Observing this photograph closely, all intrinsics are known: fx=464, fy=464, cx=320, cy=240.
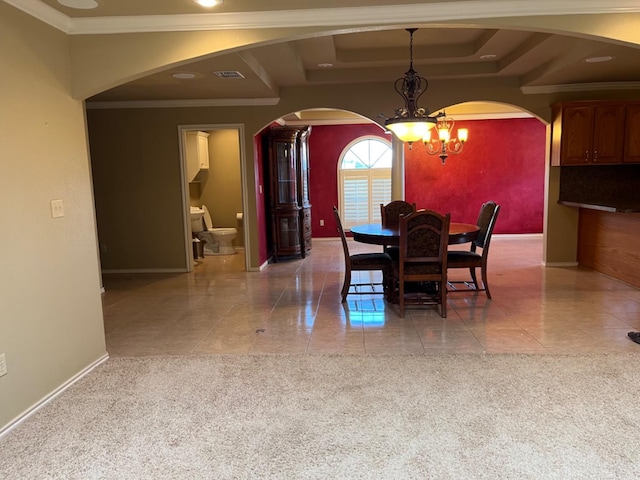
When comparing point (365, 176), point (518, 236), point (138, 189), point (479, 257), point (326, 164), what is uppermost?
point (326, 164)

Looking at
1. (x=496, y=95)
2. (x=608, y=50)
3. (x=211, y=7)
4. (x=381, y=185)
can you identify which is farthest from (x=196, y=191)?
(x=608, y=50)

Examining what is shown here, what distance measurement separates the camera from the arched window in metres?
9.05

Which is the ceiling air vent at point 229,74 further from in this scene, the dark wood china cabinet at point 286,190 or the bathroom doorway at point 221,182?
the bathroom doorway at point 221,182

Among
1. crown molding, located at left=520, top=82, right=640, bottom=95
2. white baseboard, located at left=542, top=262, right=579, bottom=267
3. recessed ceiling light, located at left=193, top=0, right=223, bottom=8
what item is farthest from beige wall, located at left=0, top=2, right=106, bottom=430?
white baseboard, located at left=542, top=262, right=579, bottom=267

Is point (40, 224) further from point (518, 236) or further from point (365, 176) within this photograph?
point (518, 236)

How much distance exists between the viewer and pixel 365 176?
9.09 metres

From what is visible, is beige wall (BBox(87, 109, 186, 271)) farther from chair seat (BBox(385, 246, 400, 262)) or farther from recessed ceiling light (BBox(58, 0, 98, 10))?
recessed ceiling light (BBox(58, 0, 98, 10))

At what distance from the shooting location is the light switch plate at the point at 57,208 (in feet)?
9.29

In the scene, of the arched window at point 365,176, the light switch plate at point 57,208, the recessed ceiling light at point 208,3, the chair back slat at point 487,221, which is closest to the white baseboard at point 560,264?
the chair back slat at point 487,221

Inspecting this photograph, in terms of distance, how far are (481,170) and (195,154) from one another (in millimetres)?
5227

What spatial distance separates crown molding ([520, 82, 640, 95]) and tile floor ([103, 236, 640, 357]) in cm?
228

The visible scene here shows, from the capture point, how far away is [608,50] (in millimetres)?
4281

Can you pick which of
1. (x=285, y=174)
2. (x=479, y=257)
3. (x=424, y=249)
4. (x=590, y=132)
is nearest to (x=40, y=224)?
(x=424, y=249)

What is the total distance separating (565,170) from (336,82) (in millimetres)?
3215
